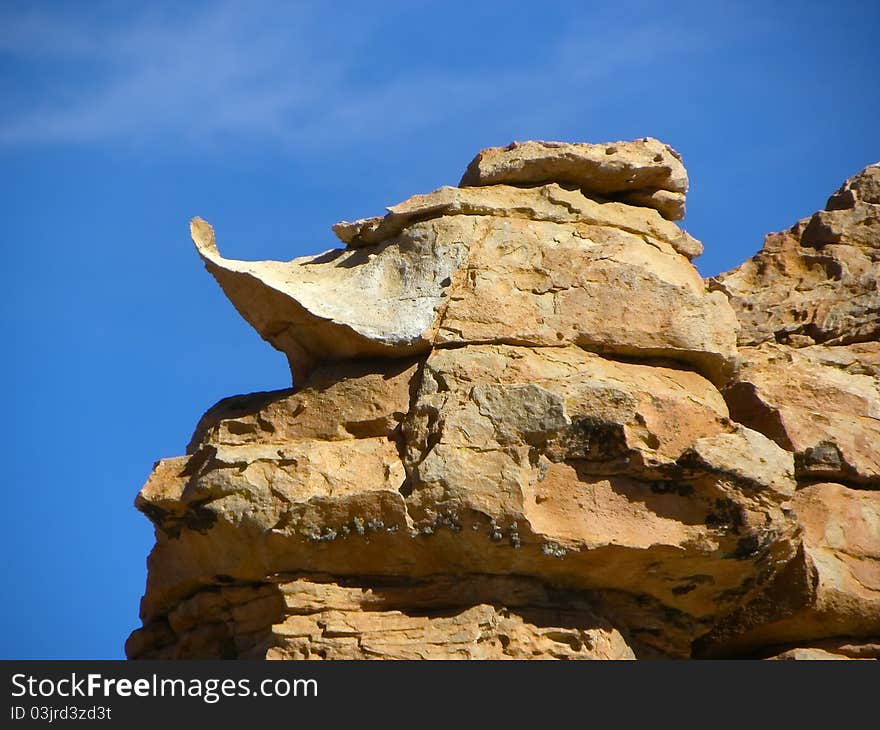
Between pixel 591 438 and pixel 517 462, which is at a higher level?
pixel 591 438

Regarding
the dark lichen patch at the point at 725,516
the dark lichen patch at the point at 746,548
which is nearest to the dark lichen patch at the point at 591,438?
the dark lichen patch at the point at 725,516

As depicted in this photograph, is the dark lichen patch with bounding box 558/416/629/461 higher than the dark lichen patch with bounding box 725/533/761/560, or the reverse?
the dark lichen patch with bounding box 558/416/629/461

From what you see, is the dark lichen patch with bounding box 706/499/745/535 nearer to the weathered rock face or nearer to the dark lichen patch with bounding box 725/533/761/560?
the weathered rock face

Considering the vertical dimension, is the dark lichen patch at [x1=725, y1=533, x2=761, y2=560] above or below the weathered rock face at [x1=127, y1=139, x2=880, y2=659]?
below

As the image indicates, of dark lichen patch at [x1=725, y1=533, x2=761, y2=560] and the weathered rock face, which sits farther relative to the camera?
dark lichen patch at [x1=725, y1=533, x2=761, y2=560]

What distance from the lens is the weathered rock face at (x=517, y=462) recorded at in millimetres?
11289

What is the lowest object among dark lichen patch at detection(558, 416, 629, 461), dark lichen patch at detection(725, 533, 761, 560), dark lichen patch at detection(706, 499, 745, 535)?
dark lichen patch at detection(725, 533, 761, 560)

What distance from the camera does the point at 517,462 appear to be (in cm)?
1121

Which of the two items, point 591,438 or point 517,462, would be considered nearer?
point 517,462

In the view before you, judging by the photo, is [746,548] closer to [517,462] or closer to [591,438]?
[591,438]

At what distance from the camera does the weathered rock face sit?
11289 millimetres

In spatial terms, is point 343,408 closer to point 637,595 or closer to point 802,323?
point 637,595

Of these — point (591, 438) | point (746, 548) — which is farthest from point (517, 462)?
point (746, 548)

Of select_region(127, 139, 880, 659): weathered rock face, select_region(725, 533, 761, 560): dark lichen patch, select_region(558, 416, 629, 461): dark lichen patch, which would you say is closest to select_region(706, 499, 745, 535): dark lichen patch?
select_region(127, 139, 880, 659): weathered rock face
